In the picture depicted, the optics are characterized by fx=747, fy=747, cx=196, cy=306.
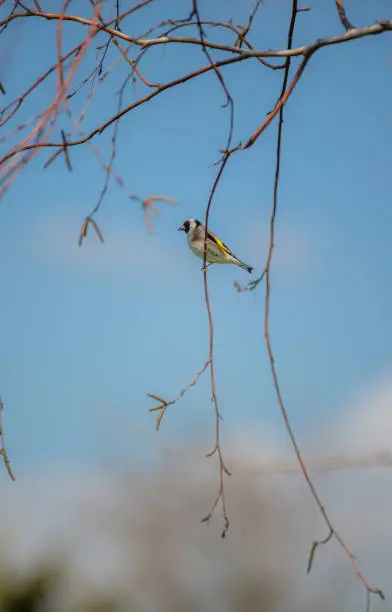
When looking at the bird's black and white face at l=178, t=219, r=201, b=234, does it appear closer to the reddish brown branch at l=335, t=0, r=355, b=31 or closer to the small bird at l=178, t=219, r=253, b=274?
the small bird at l=178, t=219, r=253, b=274

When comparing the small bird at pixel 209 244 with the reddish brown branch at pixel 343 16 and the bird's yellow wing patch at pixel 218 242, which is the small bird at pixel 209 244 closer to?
the bird's yellow wing patch at pixel 218 242

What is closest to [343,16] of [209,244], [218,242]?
[209,244]

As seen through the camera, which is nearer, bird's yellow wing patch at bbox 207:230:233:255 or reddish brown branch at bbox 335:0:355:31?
reddish brown branch at bbox 335:0:355:31

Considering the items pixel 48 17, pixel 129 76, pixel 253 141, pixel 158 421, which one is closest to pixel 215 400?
pixel 158 421

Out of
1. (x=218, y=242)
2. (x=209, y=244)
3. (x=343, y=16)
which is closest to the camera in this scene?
(x=343, y=16)

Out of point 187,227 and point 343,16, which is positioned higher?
point 187,227

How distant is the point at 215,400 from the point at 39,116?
465 mm

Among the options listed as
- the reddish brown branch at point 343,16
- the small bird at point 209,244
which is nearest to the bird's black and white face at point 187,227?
the small bird at point 209,244

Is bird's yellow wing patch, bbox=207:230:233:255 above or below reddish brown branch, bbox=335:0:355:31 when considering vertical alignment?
above

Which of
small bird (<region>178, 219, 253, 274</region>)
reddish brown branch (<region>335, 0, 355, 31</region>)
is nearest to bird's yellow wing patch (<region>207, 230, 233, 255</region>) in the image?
small bird (<region>178, 219, 253, 274</region>)

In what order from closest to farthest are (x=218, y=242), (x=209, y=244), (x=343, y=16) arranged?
(x=343, y=16), (x=209, y=244), (x=218, y=242)

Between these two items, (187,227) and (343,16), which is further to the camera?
(187,227)

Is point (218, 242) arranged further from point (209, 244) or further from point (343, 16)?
point (343, 16)

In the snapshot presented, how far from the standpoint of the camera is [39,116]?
1012 mm
